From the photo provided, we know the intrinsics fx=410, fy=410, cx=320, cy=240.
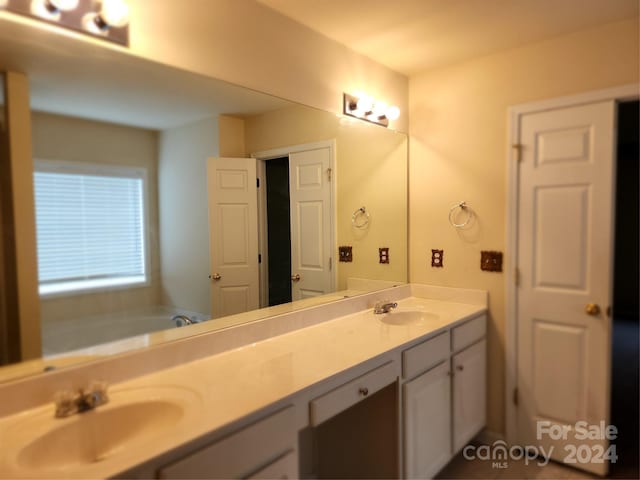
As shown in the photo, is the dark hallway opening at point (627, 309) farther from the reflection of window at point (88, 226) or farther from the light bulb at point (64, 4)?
the light bulb at point (64, 4)

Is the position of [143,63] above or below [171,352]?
above

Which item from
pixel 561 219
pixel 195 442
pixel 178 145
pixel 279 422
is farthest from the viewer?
pixel 561 219

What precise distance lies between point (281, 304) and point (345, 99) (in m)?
1.21

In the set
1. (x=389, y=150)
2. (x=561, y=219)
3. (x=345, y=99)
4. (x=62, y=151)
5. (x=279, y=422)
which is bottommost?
(x=279, y=422)

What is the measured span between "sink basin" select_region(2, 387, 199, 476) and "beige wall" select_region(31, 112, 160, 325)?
31 cm

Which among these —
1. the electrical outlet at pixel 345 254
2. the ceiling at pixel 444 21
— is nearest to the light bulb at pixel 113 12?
the ceiling at pixel 444 21

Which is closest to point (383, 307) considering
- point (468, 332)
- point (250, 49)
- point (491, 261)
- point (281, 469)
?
point (468, 332)

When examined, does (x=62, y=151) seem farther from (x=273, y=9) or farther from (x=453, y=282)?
(x=453, y=282)

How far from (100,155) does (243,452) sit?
42.4 inches

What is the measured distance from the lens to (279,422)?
1259 millimetres

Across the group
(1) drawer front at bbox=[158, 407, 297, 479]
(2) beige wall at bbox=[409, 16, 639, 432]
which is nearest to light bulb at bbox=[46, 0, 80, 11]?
(1) drawer front at bbox=[158, 407, 297, 479]

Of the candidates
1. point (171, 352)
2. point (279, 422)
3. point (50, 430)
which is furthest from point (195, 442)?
point (171, 352)

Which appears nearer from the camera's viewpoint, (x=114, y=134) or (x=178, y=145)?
(x=114, y=134)

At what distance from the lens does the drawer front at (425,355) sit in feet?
6.08
